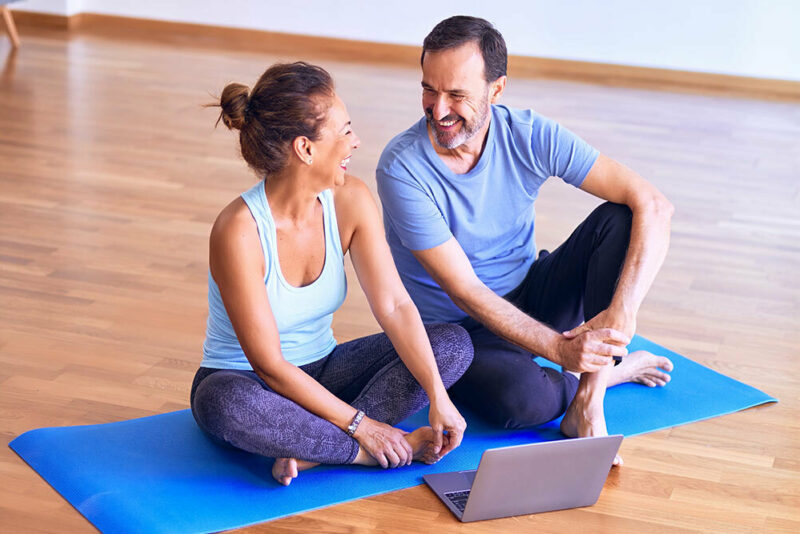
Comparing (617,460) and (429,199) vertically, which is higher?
(429,199)

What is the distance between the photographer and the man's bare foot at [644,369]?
2346 mm

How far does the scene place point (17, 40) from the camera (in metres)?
6.11

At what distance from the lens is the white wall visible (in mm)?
6133

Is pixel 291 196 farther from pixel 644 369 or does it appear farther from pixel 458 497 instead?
pixel 644 369

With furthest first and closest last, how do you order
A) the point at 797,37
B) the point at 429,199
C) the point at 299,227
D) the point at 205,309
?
the point at 797,37
the point at 205,309
the point at 429,199
the point at 299,227

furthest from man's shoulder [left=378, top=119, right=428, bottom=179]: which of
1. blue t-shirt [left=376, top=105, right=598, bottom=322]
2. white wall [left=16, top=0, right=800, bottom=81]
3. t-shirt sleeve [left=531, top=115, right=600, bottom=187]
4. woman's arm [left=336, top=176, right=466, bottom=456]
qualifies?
white wall [left=16, top=0, right=800, bottom=81]

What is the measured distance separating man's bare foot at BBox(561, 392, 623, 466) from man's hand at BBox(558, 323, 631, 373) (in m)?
0.12

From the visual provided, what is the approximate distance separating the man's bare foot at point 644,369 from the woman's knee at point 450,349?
1.63 ft

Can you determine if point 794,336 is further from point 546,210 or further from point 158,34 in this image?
point 158,34

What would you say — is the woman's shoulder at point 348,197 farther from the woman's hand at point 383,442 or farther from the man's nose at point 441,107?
the woman's hand at point 383,442

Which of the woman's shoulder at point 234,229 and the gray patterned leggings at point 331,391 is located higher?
the woman's shoulder at point 234,229

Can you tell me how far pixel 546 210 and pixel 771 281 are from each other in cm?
89

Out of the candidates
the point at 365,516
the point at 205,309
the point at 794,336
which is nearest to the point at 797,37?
the point at 794,336

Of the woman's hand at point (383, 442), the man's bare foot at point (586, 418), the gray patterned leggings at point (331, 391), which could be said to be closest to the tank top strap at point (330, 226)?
the gray patterned leggings at point (331, 391)
